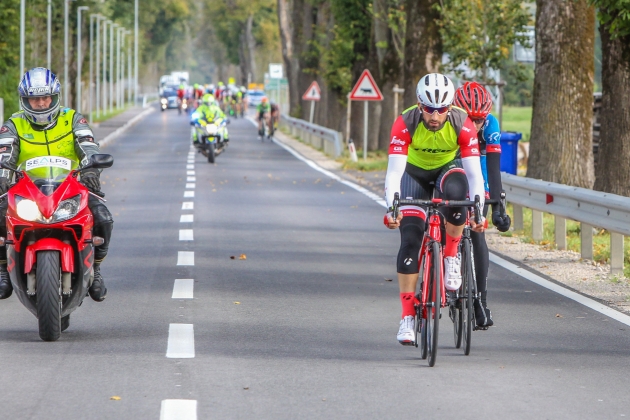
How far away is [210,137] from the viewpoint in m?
33.4

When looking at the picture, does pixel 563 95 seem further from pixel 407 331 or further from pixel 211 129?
pixel 211 129

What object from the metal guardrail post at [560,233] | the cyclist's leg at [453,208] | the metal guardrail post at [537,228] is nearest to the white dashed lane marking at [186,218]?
the metal guardrail post at [537,228]

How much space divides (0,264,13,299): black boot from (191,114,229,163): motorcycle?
2406 centimetres

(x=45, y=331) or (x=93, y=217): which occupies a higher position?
(x=93, y=217)

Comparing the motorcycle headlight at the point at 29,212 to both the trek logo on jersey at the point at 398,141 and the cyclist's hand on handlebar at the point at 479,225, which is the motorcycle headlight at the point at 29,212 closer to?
Result: the trek logo on jersey at the point at 398,141

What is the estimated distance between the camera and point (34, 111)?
8.77 metres

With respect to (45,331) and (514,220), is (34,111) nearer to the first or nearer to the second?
(45,331)

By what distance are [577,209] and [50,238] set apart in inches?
258

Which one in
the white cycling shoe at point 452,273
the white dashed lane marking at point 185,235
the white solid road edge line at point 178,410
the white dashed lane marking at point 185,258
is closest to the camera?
→ the white solid road edge line at point 178,410

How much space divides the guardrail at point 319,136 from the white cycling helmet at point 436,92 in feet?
97.9

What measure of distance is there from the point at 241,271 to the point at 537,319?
3.56 m

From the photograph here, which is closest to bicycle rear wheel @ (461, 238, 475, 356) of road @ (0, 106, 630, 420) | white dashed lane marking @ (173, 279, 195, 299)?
road @ (0, 106, 630, 420)

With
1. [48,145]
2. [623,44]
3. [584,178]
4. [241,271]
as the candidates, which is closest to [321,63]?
[584,178]

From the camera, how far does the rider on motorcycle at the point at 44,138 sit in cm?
875
